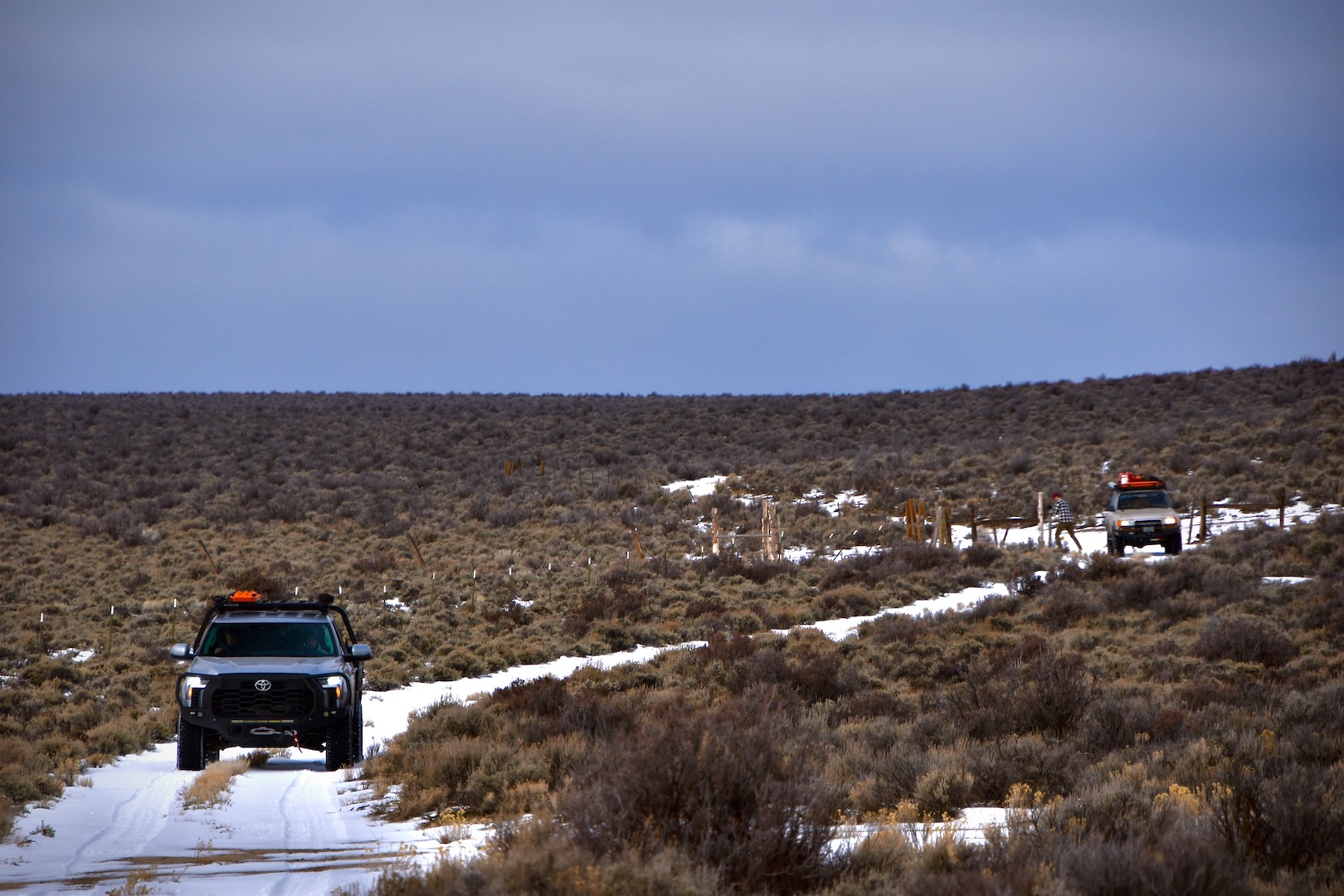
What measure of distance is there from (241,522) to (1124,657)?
104 feet

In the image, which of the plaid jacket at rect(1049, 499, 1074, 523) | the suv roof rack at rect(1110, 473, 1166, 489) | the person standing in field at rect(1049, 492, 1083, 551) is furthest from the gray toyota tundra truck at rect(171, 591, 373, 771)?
the plaid jacket at rect(1049, 499, 1074, 523)

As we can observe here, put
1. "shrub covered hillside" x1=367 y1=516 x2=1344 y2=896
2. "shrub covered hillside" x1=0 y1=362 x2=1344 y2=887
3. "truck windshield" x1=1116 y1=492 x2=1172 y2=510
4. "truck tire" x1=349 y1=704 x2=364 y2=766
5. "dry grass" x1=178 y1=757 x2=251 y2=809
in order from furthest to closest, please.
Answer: "truck windshield" x1=1116 y1=492 x2=1172 y2=510 < "shrub covered hillside" x1=0 y1=362 x2=1344 y2=887 < "truck tire" x1=349 y1=704 x2=364 y2=766 < "dry grass" x1=178 y1=757 x2=251 y2=809 < "shrub covered hillside" x1=367 y1=516 x2=1344 y2=896

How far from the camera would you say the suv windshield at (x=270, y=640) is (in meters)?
13.0

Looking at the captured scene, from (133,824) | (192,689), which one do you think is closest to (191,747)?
(192,689)

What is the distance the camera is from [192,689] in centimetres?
1218

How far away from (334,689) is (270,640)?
1.34m

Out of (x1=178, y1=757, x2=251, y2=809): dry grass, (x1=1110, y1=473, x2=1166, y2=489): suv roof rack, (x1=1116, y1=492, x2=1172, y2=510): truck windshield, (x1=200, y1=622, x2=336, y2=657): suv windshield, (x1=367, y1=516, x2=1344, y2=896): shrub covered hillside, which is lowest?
(x1=178, y1=757, x2=251, y2=809): dry grass

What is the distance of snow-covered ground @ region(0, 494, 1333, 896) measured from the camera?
764cm

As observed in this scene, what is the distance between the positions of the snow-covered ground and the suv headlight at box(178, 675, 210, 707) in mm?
775

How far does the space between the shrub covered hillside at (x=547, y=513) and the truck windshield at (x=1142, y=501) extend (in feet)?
10.3

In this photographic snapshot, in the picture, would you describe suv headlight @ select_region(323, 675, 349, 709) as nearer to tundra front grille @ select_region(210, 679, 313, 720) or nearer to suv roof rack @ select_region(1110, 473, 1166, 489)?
tundra front grille @ select_region(210, 679, 313, 720)

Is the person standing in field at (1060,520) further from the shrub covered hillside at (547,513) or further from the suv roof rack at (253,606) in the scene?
the suv roof rack at (253,606)

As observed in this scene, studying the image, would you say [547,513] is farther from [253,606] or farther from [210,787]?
[210,787]

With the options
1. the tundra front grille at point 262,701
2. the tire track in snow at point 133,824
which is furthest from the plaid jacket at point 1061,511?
the tire track in snow at point 133,824
